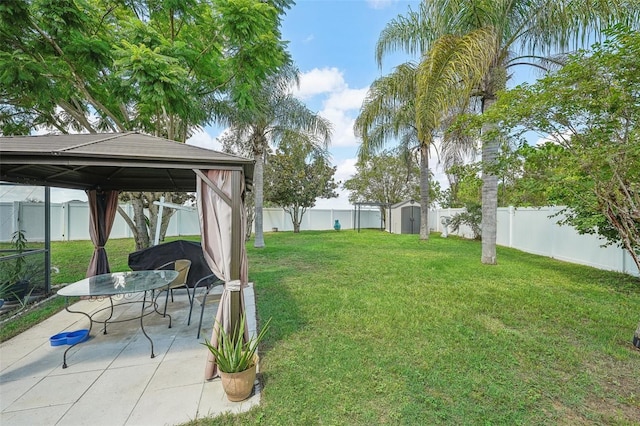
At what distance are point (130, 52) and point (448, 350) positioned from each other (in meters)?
5.76

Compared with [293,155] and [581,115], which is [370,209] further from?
[581,115]

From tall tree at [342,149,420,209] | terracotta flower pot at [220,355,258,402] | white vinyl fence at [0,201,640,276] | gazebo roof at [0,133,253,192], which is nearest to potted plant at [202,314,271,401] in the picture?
terracotta flower pot at [220,355,258,402]

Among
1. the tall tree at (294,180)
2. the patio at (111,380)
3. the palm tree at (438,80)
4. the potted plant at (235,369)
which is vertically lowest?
the patio at (111,380)

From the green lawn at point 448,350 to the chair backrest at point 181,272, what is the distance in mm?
1248

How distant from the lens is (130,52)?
4.18 metres

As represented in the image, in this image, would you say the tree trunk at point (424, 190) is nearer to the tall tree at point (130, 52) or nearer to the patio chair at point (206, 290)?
the tall tree at point (130, 52)

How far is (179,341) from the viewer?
3.43m

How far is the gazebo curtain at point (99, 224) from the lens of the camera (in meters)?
→ 4.93

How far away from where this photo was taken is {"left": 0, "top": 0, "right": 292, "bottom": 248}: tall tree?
4281 millimetres

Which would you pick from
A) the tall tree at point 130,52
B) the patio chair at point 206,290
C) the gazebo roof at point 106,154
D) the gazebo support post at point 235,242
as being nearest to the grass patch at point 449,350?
the gazebo support post at point 235,242

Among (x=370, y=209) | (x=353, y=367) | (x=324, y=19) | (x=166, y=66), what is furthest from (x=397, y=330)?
(x=370, y=209)

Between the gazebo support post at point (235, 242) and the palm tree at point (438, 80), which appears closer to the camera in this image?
the gazebo support post at point (235, 242)

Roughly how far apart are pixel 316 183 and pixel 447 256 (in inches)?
387

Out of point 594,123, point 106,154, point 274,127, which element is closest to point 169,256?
point 106,154
